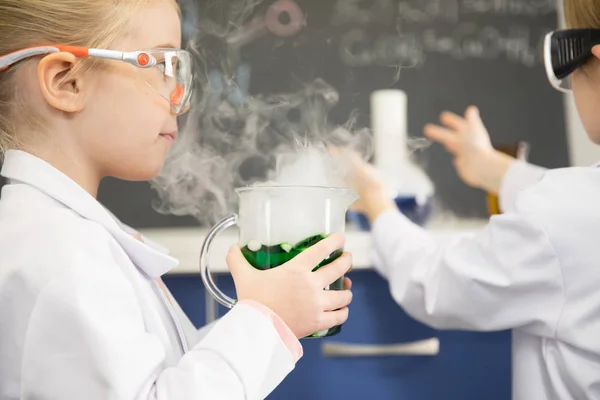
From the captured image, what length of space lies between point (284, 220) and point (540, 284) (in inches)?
17.3

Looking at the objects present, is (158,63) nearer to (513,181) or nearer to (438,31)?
(513,181)

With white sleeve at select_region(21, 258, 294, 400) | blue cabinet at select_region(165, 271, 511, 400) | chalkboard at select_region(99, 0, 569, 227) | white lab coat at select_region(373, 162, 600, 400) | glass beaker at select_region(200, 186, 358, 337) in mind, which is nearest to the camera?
white sleeve at select_region(21, 258, 294, 400)

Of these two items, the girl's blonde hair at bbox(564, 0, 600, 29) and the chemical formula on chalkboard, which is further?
the chemical formula on chalkboard

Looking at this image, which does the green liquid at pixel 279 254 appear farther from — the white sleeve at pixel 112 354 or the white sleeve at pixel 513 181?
the white sleeve at pixel 513 181

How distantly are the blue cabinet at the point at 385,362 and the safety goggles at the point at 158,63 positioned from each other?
59cm

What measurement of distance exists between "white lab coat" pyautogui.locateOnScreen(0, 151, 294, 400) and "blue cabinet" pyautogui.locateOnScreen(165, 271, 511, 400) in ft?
→ 2.27

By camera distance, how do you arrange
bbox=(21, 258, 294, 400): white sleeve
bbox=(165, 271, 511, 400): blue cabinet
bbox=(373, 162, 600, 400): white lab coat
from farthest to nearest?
bbox=(165, 271, 511, 400): blue cabinet
bbox=(373, 162, 600, 400): white lab coat
bbox=(21, 258, 294, 400): white sleeve

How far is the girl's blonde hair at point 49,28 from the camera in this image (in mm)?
821

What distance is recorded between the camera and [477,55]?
1.93m

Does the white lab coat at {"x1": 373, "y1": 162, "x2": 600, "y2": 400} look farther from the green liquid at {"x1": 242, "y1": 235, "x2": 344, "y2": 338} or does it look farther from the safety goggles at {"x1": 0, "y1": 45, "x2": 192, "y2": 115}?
the safety goggles at {"x1": 0, "y1": 45, "x2": 192, "y2": 115}

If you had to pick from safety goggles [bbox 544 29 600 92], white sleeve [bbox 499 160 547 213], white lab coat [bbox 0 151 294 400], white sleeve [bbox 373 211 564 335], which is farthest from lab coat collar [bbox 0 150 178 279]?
white sleeve [bbox 499 160 547 213]

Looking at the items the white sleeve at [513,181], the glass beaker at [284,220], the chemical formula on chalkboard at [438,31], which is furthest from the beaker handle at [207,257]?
the chemical formula on chalkboard at [438,31]

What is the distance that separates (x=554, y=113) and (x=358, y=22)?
26.8 inches

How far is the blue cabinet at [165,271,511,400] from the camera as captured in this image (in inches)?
55.6
